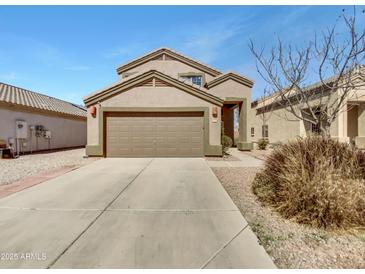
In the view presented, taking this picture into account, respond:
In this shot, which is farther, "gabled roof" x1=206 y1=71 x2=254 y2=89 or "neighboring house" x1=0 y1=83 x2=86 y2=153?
"gabled roof" x1=206 y1=71 x2=254 y2=89

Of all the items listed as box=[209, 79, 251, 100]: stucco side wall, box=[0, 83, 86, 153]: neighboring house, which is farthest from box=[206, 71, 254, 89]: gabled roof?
box=[0, 83, 86, 153]: neighboring house

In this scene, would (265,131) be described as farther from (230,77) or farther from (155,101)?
(155,101)

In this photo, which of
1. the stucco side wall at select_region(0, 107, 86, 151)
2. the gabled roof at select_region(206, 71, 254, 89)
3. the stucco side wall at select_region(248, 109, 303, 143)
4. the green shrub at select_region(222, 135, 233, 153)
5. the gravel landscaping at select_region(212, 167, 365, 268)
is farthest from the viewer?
the stucco side wall at select_region(248, 109, 303, 143)

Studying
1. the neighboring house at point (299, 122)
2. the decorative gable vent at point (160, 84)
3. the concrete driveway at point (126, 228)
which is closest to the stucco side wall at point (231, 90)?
the neighboring house at point (299, 122)

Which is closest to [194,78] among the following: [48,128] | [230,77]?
[230,77]

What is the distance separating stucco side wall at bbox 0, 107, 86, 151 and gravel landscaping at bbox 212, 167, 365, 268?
15504 mm

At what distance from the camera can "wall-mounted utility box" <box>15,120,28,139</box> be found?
48.2 feet

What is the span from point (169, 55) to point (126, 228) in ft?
56.7

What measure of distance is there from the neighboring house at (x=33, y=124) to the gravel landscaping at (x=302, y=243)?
15.5 metres

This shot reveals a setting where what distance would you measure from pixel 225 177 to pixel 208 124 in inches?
214

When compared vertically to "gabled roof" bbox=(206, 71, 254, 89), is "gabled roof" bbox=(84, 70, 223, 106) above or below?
below

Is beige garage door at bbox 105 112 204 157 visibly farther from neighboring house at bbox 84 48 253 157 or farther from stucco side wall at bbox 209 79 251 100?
stucco side wall at bbox 209 79 251 100

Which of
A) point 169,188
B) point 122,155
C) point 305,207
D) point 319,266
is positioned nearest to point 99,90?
point 122,155
